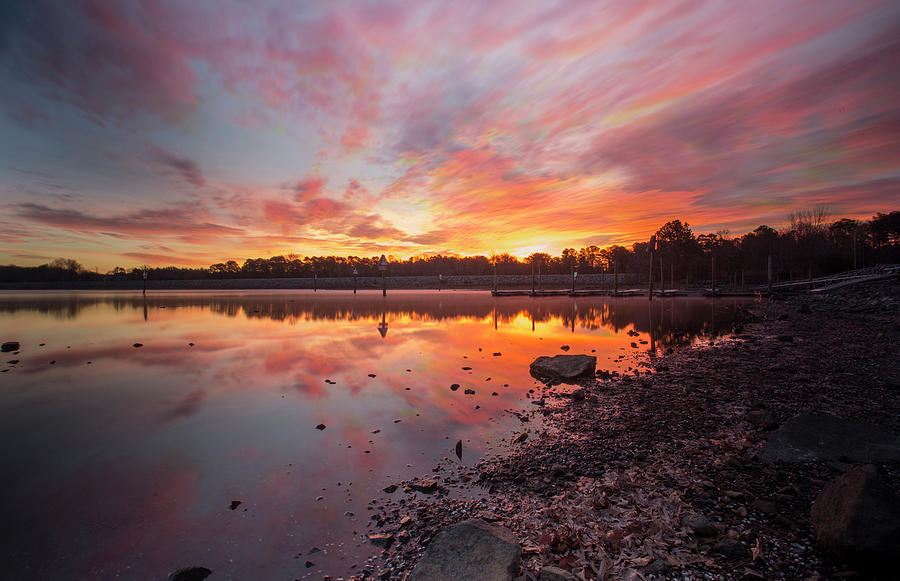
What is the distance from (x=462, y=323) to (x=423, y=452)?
56.9 ft

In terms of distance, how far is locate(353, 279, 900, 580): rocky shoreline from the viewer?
2916 millimetres

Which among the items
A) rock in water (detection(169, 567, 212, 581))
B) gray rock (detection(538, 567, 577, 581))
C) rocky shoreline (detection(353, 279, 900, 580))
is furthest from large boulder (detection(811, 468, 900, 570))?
rock in water (detection(169, 567, 212, 581))

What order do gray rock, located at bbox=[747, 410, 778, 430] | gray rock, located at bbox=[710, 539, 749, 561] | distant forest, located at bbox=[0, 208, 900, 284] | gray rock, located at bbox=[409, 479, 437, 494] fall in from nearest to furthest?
gray rock, located at bbox=[710, 539, 749, 561] < gray rock, located at bbox=[409, 479, 437, 494] < gray rock, located at bbox=[747, 410, 778, 430] < distant forest, located at bbox=[0, 208, 900, 284]

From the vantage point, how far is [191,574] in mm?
3064

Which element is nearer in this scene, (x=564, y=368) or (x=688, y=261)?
(x=564, y=368)

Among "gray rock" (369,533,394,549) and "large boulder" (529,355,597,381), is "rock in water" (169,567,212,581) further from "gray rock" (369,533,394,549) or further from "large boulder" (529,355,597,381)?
"large boulder" (529,355,597,381)

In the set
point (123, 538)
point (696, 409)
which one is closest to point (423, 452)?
point (123, 538)

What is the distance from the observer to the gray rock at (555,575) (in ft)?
8.94

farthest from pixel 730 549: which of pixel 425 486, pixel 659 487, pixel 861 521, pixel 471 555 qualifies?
pixel 425 486

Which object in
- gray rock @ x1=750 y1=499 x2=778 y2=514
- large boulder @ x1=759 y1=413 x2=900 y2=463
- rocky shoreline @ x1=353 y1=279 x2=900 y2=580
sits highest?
large boulder @ x1=759 y1=413 x2=900 y2=463

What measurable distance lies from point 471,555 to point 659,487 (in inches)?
98.7

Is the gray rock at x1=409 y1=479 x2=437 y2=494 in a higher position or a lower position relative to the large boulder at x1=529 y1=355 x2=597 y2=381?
lower

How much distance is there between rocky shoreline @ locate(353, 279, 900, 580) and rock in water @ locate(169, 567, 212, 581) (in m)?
1.37

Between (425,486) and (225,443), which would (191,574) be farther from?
(225,443)
